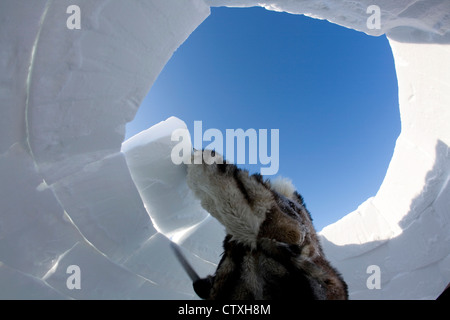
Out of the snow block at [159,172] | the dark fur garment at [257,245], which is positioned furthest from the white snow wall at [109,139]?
the dark fur garment at [257,245]

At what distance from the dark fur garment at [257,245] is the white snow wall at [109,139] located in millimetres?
655

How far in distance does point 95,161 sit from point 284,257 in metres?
1.25

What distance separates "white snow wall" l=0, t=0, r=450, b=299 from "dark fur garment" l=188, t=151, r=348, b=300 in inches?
25.8

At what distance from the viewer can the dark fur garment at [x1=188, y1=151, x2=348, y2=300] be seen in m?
1.05

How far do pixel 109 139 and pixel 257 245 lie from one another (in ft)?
3.57

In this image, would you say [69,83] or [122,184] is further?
[122,184]

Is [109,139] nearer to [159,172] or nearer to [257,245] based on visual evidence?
[159,172]

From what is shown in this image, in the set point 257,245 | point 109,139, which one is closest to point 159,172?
point 109,139

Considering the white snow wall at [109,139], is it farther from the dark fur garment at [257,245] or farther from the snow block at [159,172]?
the dark fur garment at [257,245]

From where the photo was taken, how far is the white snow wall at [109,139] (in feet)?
4.01
